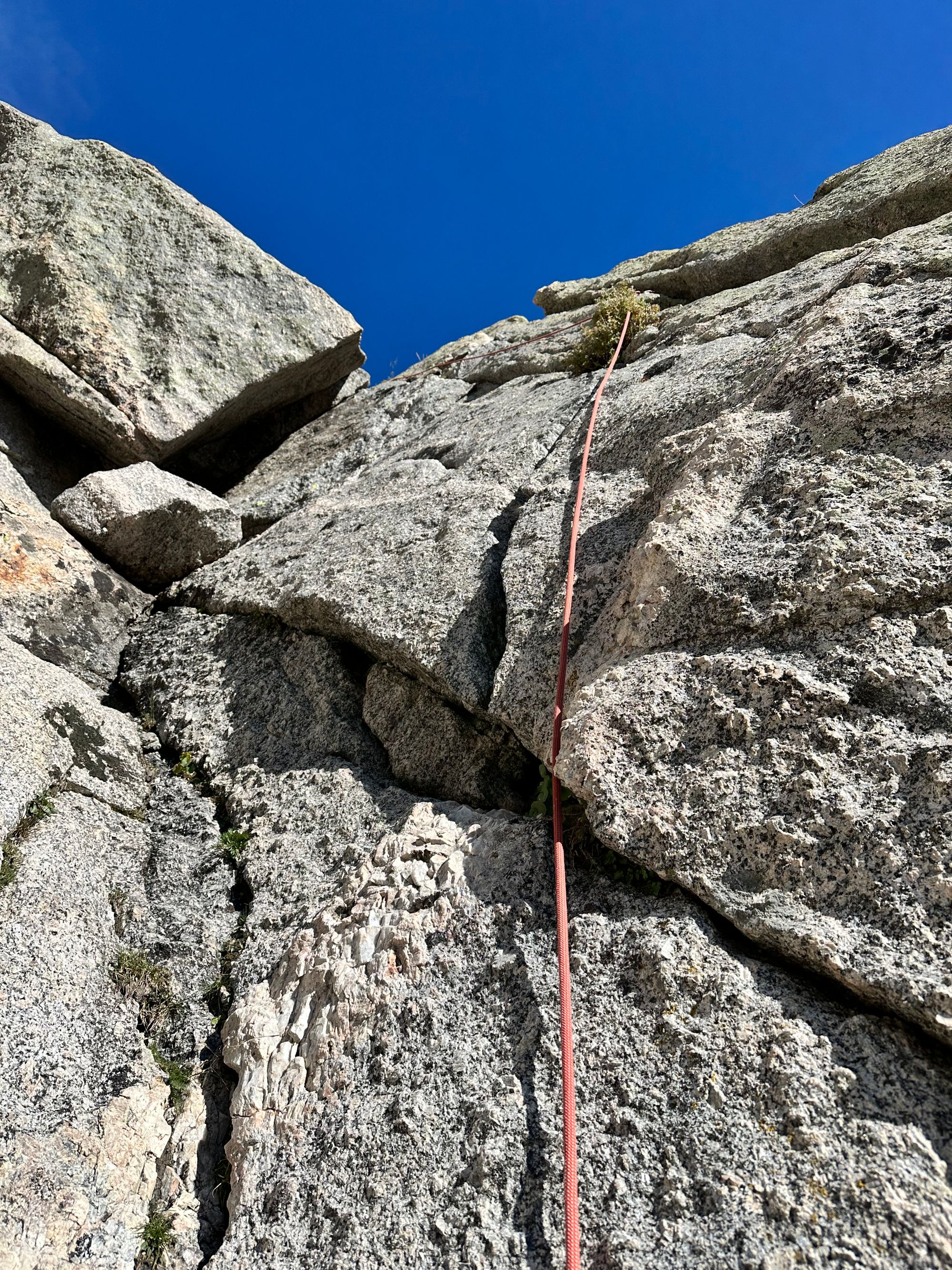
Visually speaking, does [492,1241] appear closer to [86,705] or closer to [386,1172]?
[386,1172]

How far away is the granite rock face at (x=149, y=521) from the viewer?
7.60 m

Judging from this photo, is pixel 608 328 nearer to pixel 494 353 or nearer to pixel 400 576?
pixel 494 353

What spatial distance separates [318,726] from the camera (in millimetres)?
5734

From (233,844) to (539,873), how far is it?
215 centimetres

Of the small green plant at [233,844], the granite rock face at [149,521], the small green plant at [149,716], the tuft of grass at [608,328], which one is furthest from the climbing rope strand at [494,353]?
the small green plant at [233,844]

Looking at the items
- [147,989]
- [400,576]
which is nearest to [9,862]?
[147,989]

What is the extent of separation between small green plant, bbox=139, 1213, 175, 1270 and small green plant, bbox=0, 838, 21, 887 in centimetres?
172

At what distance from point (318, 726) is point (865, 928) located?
376cm

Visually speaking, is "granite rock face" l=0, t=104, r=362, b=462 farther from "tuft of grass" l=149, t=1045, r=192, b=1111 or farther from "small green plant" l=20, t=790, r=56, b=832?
"tuft of grass" l=149, t=1045, r=192, b=1111

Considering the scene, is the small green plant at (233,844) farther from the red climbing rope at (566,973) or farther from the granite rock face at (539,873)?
the red climbing rope at (566,973)

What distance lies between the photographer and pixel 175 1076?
153 inches

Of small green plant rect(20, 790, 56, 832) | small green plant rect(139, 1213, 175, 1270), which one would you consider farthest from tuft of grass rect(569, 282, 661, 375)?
small green plant rect(139, 1213, 175, 1270)

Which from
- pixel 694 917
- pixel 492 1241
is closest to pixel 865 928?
pixel 694 917

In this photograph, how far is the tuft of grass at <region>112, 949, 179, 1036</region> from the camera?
410cm
